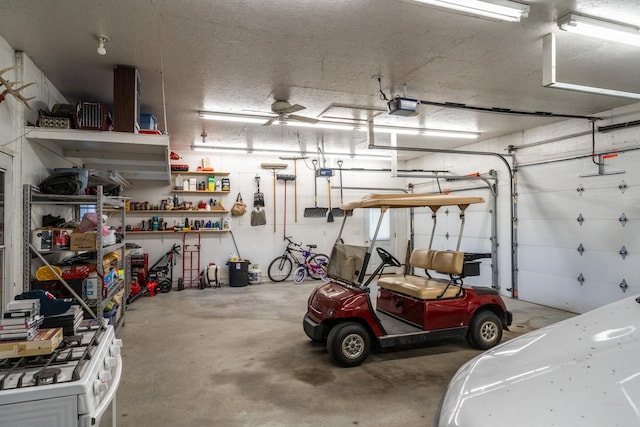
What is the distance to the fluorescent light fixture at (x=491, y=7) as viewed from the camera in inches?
108

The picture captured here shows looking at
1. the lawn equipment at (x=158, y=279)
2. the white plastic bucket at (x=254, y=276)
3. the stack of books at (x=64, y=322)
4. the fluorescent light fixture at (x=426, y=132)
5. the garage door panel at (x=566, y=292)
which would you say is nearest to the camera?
the stack of books at (x=64, y=322)

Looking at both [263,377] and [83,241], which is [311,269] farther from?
[83,241]

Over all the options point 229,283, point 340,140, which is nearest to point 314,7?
point 340,140

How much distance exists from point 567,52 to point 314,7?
8.88 feet

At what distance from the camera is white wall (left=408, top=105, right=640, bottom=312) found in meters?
→ 5.46

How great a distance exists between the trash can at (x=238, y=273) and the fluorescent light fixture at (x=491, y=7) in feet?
23.5

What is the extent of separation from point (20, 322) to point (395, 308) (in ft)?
12.7

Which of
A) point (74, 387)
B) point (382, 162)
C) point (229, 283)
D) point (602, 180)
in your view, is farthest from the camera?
point (382, 162)

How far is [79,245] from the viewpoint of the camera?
162 inches

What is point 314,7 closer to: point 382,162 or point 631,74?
point 631,74

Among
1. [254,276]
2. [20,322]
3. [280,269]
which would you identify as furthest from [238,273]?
[20,322]

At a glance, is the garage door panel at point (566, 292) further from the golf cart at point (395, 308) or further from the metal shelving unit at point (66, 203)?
the metal shelving unit at point (66, 203)

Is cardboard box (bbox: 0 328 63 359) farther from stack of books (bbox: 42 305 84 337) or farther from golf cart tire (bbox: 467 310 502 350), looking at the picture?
golf cart tire (bbox: 467 310 502 350)

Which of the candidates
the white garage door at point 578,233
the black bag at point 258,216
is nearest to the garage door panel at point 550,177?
the white garage door at point 578,233
